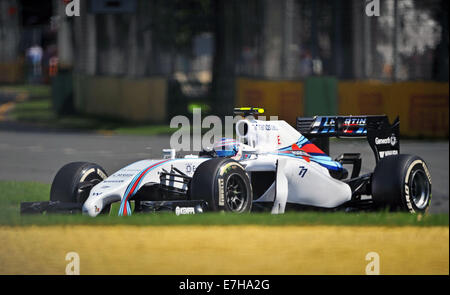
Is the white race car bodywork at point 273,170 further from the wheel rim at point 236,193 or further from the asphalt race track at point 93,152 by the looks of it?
the asphalt race track at point 93,152

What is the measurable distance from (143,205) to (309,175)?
1747 millimetres

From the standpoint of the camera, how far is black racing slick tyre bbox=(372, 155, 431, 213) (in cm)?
956

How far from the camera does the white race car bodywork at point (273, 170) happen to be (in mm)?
9164

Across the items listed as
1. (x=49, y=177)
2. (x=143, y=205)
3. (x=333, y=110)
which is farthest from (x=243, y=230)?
(x=333, y=110)

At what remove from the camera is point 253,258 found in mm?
7441

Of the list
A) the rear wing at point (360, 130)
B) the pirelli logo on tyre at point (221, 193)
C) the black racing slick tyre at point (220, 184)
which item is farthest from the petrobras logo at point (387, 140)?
the pirelli logo on tyre at point (221, 193)

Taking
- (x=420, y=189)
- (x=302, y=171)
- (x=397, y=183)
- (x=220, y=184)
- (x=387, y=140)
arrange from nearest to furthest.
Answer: (x=220, y=184) < (x=397, y=183) < (x=302, y=171) < (x=420, y=189) < (x=387, y=140)

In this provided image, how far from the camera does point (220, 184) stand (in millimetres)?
8852

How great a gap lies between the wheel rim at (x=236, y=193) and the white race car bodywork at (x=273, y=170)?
432mm

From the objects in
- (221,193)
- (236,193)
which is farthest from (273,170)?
(221,193)

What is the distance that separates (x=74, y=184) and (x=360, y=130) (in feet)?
9.98

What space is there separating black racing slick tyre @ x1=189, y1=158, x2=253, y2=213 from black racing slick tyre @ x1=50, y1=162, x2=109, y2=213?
125cm

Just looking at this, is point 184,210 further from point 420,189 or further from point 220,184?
point 420,189

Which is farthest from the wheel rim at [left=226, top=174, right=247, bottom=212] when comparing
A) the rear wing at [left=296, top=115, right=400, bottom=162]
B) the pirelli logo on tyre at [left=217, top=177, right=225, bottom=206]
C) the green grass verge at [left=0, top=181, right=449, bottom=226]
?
the rear wing at [left=296, top=115, right=400, bottom=162]
